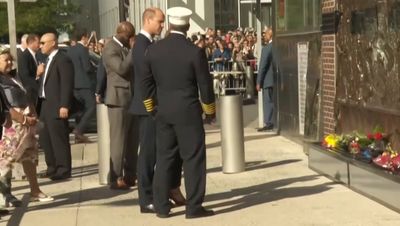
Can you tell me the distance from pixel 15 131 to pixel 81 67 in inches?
289

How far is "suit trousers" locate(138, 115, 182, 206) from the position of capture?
30.4 feet

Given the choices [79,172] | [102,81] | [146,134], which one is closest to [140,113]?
[146,134]

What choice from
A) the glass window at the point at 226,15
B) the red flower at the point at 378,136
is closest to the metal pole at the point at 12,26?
the red flower at the point at 378,136

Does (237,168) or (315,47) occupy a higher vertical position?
(315,47)

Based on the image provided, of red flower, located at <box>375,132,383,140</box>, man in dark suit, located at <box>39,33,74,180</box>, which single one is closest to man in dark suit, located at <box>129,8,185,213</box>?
red flower, located at <box>375,132,383,140</box>

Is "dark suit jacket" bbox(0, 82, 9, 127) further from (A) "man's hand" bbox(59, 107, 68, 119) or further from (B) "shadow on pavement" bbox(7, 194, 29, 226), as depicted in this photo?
(A) "man's hand" bbox(59, 107, 68, 119)

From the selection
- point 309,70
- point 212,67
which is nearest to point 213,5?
point 212,67

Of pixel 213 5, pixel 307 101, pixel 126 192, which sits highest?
pixel 213 5

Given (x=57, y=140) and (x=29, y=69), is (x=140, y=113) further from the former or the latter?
(x=29, y=69)

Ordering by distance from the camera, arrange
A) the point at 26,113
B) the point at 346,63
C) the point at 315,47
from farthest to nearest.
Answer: the point at 315,47 → the point at 346,63 → the point at 26,113

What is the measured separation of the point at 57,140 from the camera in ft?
39.0

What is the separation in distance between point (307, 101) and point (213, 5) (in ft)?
97.1

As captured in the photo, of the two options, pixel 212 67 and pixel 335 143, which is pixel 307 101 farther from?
pixel 212 67

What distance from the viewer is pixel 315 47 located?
42.2 ft
